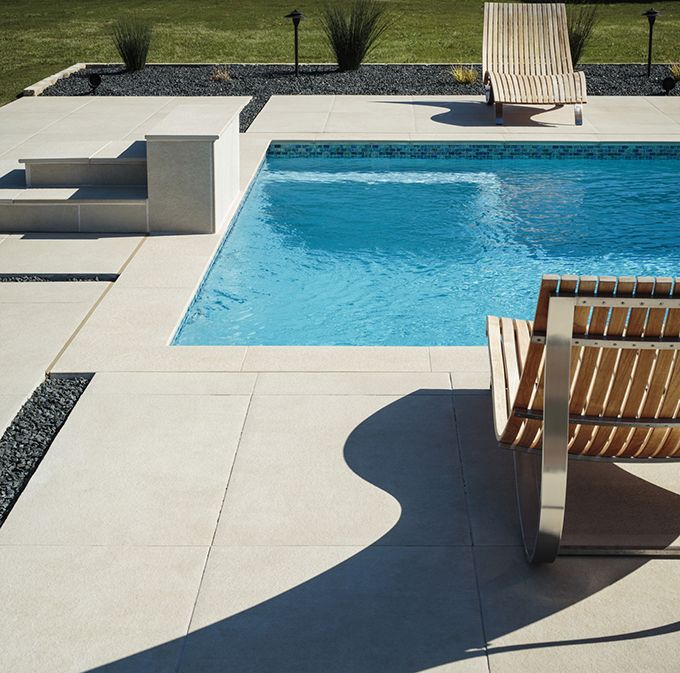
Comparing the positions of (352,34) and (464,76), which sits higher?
(352,34)

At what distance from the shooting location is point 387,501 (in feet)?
12.2

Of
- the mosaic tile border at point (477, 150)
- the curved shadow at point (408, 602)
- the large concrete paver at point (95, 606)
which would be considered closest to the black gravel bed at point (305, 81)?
the mosaic tile border at point (477, 150)

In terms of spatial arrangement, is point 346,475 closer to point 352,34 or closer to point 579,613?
point 579,613

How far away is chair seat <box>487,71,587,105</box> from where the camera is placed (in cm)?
1084

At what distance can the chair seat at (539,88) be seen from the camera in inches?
427

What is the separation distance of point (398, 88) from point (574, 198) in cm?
474

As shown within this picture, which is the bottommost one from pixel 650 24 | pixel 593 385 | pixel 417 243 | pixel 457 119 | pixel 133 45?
pixel 417 243

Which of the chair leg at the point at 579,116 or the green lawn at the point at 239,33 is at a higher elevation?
the green lawn at the point at 239,33

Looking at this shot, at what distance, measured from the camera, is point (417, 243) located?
25.8 ft

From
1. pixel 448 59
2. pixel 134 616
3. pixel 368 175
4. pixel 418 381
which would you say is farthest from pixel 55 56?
pixel 134 616

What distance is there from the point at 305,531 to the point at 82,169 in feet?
16.0

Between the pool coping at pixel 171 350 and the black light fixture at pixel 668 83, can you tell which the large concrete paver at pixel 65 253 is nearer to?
the pool coping at pixel 171 350

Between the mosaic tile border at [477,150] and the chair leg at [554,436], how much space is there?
23.2 feet

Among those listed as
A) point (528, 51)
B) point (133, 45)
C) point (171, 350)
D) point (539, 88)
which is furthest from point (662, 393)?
point (133, 45)
